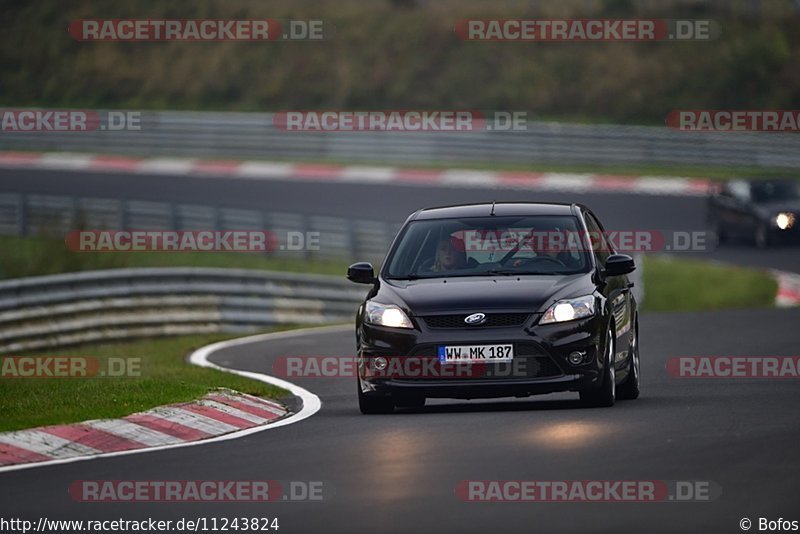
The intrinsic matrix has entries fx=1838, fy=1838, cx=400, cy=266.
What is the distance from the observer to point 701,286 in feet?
108

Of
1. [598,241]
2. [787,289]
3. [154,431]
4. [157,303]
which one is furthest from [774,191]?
[154,431]

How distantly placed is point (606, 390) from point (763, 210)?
923 inches

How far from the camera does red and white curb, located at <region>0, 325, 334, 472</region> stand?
450 inches

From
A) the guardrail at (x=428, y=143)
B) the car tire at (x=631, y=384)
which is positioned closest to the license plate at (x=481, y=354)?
the car tire at (x=631, y=384)

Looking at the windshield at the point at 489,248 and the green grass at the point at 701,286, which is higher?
the windshield at the point at 489,248

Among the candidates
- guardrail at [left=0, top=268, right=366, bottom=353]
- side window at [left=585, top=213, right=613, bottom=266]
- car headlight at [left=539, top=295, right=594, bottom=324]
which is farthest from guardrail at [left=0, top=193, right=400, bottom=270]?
car headlight at [left=539, top=295, right=594, bottom=324]

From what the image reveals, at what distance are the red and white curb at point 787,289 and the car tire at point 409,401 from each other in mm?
16392

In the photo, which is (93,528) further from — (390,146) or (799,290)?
(390,146)

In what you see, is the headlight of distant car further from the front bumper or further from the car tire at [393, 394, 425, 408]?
the front bumper

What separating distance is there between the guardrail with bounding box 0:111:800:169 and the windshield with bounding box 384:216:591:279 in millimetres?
31139

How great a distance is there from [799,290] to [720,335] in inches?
383

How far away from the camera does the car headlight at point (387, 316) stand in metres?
13.0

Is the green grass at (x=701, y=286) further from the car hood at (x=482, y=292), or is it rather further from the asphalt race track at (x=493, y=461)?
the car hood at (x=482, y=292)

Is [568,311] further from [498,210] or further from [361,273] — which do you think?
[361,273]
